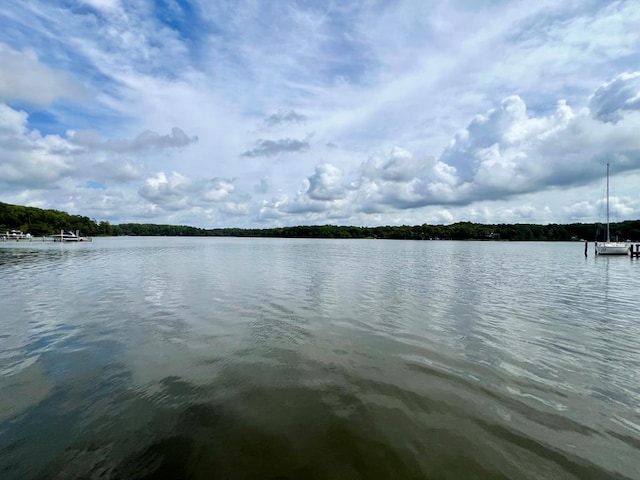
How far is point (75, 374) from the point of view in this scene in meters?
8.76

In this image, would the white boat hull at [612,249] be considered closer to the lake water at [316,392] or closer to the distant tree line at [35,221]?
the lake water at [316,392]

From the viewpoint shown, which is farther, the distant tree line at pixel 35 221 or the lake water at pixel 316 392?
the distant tree line at pixel 35 221

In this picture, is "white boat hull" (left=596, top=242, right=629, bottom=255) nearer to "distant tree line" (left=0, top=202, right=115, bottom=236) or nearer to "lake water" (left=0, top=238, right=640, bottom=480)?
"lake water" (left=0, top=238, right=640, bottom=480)

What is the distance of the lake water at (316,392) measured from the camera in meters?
5.51

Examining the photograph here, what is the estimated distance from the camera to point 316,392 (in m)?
7.98

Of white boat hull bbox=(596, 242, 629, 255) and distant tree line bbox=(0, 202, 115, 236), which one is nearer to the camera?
white boat hull bbox=(596, 242, 629, 255)

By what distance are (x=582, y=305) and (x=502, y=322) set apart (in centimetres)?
788

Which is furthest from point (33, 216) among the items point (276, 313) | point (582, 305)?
point (582, 305)

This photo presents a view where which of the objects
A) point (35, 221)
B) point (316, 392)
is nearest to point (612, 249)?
point (316, 392)

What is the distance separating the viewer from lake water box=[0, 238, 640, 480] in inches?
217

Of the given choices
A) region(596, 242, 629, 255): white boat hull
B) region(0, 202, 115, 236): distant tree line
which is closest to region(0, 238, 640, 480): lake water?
region(596, 242, 629, 255): white boat hull

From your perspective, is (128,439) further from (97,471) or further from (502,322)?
(502,322)

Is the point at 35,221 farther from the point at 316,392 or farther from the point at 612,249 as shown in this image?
the point at 612,249

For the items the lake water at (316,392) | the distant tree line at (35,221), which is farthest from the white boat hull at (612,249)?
the distant tree line at (35,221)
